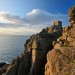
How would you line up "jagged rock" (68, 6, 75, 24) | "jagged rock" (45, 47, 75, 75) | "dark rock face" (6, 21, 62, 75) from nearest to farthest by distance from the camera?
"jagged rock" (45, 47, 75, 75) → "dark rock face" (6, 21, 62, 75) → "jagged rock" (68, 6, 75, 24)

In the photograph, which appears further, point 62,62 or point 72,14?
point 72,14

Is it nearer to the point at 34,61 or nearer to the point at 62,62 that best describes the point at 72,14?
the point at 34,61

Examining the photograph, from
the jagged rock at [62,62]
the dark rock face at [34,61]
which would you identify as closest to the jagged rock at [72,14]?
the dark rock face at [34,61]

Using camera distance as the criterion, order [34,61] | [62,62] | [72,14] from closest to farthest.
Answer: [62,62] → [34,61] → [72,14]

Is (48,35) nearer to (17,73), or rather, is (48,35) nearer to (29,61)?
(29,61)

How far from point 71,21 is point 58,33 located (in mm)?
12429

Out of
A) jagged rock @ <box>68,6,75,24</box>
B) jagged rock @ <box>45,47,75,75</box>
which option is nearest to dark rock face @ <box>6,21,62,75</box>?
jagged rock @ <box>68,6,75,24</box>

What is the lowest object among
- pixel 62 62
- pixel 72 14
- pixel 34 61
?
pixel 34 61

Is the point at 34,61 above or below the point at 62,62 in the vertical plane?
below

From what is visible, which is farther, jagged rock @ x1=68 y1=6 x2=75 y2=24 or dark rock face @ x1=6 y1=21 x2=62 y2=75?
jagged rock @ x1=68 y1=6 x2=75 y2=24

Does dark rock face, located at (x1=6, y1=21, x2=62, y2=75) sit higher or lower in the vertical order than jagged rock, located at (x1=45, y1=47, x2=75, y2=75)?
lower

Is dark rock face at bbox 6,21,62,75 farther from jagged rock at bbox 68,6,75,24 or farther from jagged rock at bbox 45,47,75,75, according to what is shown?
jagged rock at bbox 45,47,75,75

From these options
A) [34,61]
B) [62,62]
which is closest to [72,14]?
[34,61]

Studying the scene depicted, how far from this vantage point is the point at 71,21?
5603 centimetres
